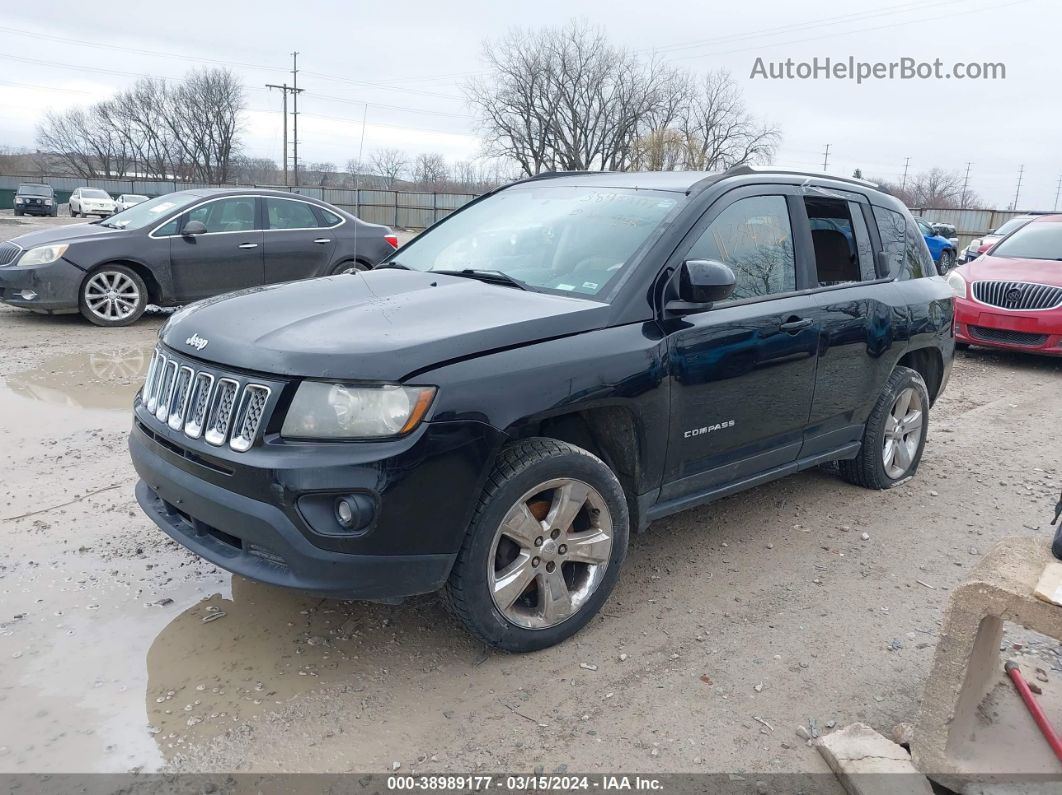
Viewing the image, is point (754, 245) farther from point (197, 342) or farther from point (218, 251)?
point (218, 251)

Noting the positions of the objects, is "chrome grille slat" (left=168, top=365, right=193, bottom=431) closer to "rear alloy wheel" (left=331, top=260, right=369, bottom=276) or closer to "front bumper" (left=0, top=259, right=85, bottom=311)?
"front bumper" (left=0, top=259, right=85, bottom=311)

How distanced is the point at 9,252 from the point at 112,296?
1.13m

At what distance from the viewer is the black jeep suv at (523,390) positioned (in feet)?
8.66

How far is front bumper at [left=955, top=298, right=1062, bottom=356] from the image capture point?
8859mm

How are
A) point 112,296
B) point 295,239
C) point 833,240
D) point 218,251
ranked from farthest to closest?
point 295,239 < point 218,251 < point 112,296 < point 833,240

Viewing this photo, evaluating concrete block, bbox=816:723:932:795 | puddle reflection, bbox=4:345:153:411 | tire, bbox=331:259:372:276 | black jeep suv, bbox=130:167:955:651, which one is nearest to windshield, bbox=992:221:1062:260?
black jeep suv, bbox=130:167:955:651

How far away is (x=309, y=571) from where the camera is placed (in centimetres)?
263

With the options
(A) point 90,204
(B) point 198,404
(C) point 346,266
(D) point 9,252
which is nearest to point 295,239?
(C) point 346,266

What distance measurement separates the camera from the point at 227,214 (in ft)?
31.4

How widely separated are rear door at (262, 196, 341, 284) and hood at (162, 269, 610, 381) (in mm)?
6659

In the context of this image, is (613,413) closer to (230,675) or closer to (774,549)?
(774,549)

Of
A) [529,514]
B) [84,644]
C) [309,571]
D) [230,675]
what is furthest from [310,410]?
[84,644]

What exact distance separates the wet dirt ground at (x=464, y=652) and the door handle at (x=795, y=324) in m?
1.13

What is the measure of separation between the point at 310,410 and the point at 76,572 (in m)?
1.72
